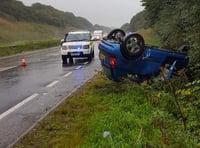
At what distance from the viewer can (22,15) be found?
10081 cm

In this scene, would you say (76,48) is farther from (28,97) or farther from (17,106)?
(17,106)

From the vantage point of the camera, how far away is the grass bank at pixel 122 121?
603cm

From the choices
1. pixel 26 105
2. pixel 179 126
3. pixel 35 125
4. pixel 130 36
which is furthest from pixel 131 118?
pixel 26 105

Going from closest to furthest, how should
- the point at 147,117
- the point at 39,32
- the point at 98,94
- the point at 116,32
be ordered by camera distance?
the point at 147,117 → the point at 98,94 → the point at 116,32 → the point at 39,32

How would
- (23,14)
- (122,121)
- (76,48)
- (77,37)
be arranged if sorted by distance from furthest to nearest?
(23,14) < (77,37) < (76,48) < (122,121)

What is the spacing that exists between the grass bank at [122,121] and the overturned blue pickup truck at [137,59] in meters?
0.36

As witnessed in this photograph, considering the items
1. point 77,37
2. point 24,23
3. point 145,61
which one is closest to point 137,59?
point 145,61

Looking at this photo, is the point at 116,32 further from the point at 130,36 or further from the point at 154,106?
the point at 154,106

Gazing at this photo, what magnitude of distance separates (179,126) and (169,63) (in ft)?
11.6

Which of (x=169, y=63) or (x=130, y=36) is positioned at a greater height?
(x=130, y=36)

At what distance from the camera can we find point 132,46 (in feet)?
31.7

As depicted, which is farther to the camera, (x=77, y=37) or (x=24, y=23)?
(x=24, y=23)

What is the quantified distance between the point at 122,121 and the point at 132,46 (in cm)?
298

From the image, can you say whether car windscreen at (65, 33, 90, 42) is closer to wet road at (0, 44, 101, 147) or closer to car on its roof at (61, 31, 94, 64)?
car on its roof at (61, 31, 94, 64)
